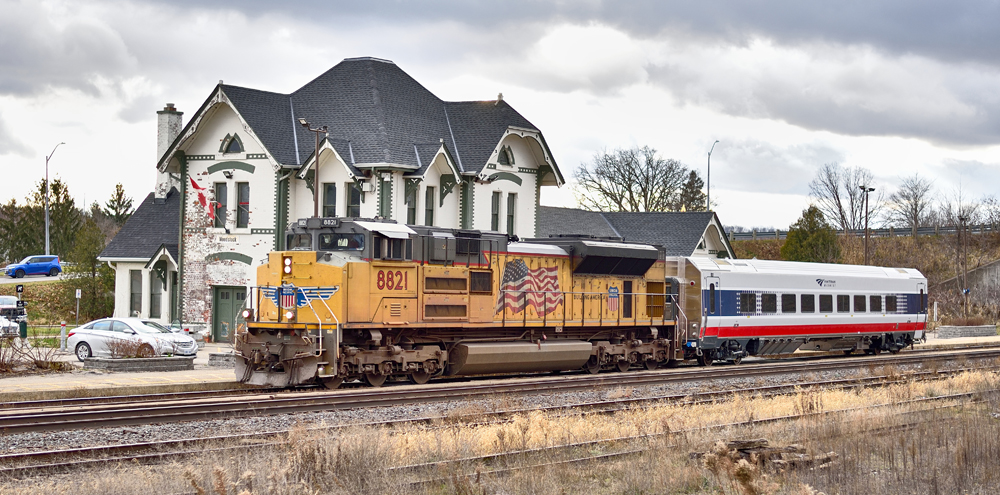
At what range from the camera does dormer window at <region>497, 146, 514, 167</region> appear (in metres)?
38.2

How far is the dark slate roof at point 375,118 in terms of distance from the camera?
35688 millimetres

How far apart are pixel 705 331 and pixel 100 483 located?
65.5ft

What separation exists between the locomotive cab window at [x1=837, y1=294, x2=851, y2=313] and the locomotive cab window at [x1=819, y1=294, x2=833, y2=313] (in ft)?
1.58

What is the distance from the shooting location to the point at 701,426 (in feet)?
47.1

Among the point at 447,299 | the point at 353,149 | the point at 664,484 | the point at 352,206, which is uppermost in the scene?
the point at 353,149

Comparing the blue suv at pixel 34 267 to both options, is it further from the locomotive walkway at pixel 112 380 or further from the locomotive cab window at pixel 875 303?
the locomotive cab window at pixel 875 303

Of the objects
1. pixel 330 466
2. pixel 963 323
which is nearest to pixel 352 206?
pixel 330 466

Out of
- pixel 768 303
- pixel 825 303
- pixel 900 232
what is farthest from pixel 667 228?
pixel 900 232

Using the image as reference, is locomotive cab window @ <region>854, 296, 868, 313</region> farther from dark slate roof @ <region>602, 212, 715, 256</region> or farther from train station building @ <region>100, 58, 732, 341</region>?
dark slate roof @ <region>602, 212, 715, 256</region>

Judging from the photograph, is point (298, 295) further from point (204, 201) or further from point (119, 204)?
point (119, 204)

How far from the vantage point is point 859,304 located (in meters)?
32.1

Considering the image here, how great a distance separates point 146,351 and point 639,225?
30550mm

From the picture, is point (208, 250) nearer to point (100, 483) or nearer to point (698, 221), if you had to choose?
point (698, 221)

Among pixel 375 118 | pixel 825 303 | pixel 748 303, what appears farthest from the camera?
pixel 375 118
